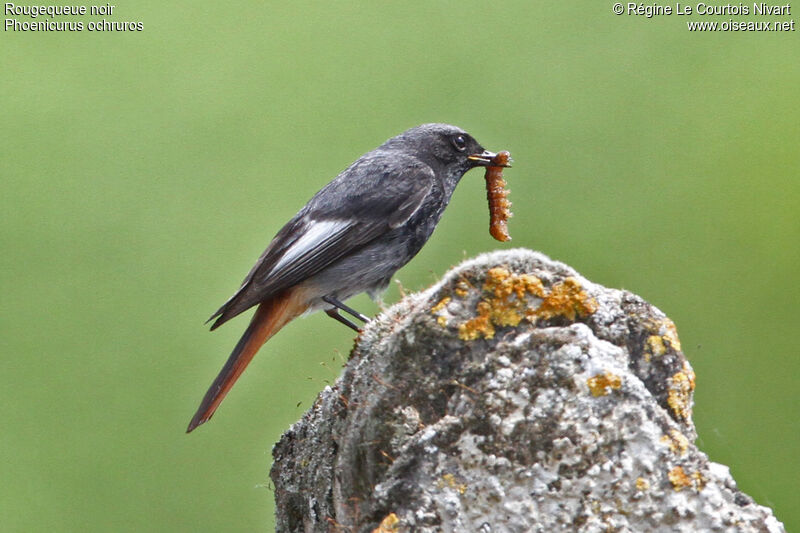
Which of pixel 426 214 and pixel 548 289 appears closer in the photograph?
pixel 548 289

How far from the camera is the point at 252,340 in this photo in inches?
199

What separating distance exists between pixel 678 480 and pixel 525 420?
1.60 ft

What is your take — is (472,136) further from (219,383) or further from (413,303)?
(413,303)

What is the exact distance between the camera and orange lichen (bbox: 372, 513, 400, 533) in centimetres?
286

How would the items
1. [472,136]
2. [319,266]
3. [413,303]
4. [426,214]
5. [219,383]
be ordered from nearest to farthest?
[413,303] → [219,383] → [319,266] → [426,214] → [472,136]

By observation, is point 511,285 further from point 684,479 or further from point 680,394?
point 684,479

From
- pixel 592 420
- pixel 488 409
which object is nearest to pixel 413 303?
pixel 488 409

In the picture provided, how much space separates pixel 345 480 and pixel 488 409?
2.09ft

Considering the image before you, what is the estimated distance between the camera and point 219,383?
15.7ft

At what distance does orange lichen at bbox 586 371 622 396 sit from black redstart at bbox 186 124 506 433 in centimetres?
237

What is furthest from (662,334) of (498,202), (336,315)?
(336,315)

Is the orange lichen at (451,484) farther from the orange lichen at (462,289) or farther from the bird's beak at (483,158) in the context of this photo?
the bird's beak at (483,158)

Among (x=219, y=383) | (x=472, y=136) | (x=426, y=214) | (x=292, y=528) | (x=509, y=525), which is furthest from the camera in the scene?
(x=472, y=136)

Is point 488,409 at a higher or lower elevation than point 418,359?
lower
